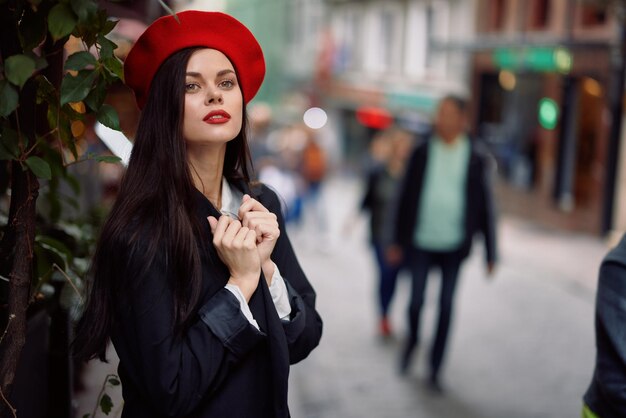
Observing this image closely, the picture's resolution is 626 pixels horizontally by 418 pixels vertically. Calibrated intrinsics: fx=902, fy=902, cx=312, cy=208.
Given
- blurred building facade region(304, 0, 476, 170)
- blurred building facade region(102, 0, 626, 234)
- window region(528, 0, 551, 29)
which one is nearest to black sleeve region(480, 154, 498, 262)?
blurred building facade region(102, 0, 626, 234)

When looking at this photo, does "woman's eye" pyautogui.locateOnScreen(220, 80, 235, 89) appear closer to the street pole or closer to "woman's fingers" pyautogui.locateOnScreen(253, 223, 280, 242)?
"woman's fingers" pyautogui.locateOnScreen(253, 223, 280, 242)

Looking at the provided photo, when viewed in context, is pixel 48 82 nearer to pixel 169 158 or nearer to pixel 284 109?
pixel 169 158

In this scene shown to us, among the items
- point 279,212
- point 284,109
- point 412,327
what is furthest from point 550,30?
point 284,109

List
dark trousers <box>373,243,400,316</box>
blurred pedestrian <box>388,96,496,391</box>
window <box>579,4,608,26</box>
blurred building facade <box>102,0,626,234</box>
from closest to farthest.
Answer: blurred pedestrian <box>388,96,496,391</box> < dark trousers <box>373,243,400,316</box> < blurred building facade <box>102,0,626,234</box> < window <box>579,4,608,26</box>

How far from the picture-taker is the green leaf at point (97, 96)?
2012 mm

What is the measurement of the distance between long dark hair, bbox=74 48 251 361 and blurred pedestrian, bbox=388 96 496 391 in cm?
414

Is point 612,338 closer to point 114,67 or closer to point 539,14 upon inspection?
point 114,67

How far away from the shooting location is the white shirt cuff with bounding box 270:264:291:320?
217 cm

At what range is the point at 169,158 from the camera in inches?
80.3

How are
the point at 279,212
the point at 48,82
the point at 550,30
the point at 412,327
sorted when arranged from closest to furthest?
1. the point at 48,82
2. the point at 279,212
3. the point at 412,327
4. the point at 550,30

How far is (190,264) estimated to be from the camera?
6.47 feet

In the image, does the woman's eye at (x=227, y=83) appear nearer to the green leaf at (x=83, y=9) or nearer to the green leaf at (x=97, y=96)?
the green leaf at (x=97, y=96)

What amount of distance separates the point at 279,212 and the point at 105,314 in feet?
1.94

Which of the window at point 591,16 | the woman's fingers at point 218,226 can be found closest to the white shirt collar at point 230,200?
the woman's fingers at point 218,226
